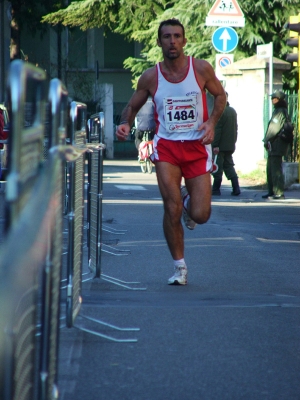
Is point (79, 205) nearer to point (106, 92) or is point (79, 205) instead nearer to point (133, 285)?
point (133, 285)

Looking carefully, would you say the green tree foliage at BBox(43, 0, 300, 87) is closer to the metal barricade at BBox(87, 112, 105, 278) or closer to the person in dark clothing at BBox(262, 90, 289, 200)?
the person in dark clothing at BBox(262, 90, 289, 200)

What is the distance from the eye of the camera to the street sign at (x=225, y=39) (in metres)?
20.5

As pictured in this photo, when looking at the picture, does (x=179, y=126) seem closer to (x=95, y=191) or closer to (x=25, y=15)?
(x=95, y=191)

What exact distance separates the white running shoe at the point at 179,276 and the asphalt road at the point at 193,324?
9cm

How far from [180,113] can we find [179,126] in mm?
114

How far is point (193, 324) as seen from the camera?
5652 millimetres

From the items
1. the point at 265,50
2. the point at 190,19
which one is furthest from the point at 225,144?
the point at 190,19

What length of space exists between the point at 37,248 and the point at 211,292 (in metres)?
4.65

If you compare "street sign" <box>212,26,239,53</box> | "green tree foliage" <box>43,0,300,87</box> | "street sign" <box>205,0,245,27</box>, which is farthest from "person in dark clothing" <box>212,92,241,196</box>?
"green tree foliage" <box>43,0,300,87</box>

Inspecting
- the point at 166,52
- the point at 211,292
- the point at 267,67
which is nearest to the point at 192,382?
the point at 211,292

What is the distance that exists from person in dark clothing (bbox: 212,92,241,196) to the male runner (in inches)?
397

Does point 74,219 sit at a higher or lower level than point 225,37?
lower

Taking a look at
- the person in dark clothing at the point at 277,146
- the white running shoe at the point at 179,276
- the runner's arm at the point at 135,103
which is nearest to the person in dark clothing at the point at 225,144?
the person in dark clothing at the point at 277,146

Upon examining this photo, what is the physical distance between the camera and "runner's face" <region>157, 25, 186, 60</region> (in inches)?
270
